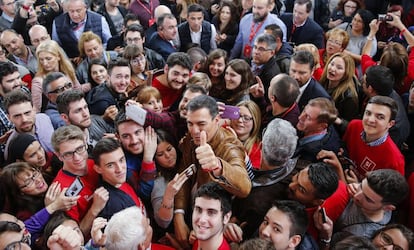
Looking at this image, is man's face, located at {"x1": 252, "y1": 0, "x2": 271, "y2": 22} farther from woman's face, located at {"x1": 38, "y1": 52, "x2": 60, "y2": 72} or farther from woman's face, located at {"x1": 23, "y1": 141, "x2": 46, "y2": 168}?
woman's face, located at {"x1": 23, "y1": 141, "x2": 46, "y2": 168}

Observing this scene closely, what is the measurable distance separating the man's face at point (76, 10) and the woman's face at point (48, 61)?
1.09 metres

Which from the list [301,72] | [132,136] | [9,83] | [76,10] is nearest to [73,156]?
[132,136]

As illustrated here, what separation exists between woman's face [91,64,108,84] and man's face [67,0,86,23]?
1.20 metres

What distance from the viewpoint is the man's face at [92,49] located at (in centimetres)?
396

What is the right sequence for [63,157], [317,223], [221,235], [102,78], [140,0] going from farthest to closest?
1. [140,0]
2. [102,78]
3. [63,157]
4. [317,223]
5. [221,235]

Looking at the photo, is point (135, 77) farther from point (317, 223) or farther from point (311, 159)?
point (317, 223)

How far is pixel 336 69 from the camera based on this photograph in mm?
3561

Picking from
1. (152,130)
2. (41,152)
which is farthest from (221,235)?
(41,152)

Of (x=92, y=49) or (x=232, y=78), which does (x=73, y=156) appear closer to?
(x=232, y=78)

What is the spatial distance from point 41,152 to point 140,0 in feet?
11.4

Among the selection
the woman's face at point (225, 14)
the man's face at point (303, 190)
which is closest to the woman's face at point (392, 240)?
the man's face at point (303, 190)

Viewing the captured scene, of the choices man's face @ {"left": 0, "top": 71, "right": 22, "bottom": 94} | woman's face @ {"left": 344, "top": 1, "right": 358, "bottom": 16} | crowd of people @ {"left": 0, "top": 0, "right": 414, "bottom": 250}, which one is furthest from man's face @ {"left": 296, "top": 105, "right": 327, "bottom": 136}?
woman's face @ {"left": 344, "top": 1, "right": 358, "bottom": 16}

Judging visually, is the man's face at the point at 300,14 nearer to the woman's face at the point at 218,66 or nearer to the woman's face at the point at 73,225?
the woman's face at the point at 218,66

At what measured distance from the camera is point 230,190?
2.07 m
